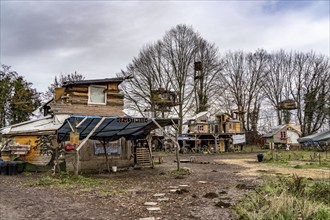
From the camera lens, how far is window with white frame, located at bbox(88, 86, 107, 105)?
66.4ft

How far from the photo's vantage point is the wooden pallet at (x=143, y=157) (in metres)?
20.4

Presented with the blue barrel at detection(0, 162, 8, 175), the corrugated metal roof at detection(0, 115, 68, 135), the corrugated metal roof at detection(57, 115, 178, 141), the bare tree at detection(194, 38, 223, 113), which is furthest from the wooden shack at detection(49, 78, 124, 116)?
the bare tree at detection(194, 38, 223, 113)

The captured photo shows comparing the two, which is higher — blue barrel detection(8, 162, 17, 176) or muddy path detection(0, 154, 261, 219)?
blue barrel detection(8, 162, 17, 176)

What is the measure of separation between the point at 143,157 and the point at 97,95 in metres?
5.23

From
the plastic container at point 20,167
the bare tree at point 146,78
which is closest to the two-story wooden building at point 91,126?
the plastic container at point 20,167

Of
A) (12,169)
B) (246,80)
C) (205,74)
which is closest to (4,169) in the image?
(12,169)

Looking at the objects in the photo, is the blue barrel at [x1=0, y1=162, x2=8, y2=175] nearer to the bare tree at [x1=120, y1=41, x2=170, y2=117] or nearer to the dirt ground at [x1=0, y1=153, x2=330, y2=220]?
the dirt ground at [x1=0, y1=153, x2=330, y2=220]

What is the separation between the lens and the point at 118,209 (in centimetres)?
757

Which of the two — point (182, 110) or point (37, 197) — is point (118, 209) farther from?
point (182, 110)

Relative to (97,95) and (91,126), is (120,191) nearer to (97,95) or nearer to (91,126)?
(91,126)

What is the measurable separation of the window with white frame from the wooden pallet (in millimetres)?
4097

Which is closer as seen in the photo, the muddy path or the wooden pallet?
the muddy path

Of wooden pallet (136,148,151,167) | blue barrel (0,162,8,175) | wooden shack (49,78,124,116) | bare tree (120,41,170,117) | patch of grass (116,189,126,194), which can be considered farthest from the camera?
bare tree (120,41,170,117)

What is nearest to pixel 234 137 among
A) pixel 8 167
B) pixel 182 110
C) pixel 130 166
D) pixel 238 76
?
pixel 182 110
